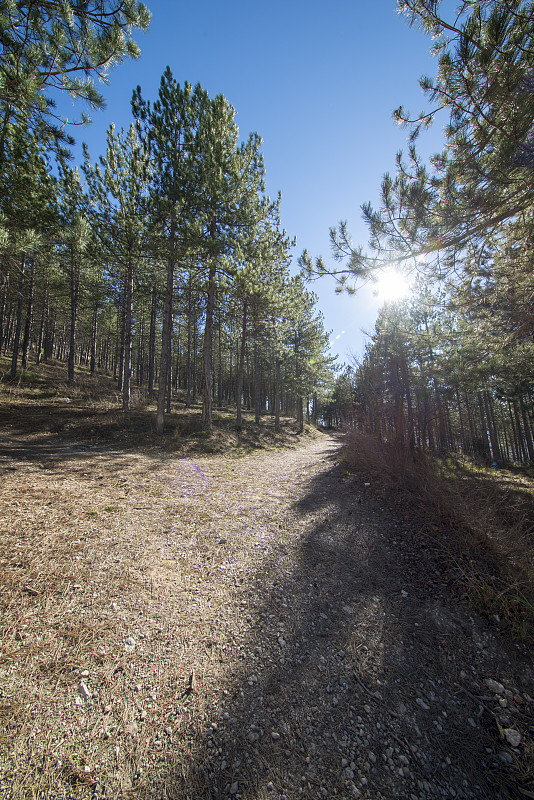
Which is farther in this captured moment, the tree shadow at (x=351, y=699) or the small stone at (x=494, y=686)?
the small stone at (x=494, y=686)

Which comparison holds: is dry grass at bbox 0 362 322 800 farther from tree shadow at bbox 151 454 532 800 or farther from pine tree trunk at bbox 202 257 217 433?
pine tree trunk at bbox 202 257 217 433

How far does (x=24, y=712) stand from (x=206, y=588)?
66.9 inches

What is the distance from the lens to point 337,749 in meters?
1.78

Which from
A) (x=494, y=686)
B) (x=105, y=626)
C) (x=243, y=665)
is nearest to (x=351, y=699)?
(x=243, y=665)

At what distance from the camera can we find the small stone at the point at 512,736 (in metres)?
1.87

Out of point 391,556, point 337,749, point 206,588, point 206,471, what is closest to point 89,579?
point 206,588

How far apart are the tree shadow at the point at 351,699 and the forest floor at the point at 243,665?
0.01 meters

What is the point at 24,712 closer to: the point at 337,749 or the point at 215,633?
the point at 215,633

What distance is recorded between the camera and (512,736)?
1.90 metres

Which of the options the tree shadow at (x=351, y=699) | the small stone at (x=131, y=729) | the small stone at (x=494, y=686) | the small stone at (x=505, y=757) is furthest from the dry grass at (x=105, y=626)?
the small stone at (x=494, y=686)

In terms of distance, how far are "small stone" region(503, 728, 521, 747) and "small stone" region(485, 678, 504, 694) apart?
27 cm

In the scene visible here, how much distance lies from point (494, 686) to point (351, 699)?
3.87 feet

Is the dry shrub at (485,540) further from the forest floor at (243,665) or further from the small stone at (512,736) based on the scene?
the small stone at (512,736)

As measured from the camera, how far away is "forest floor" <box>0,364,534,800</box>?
162cm
